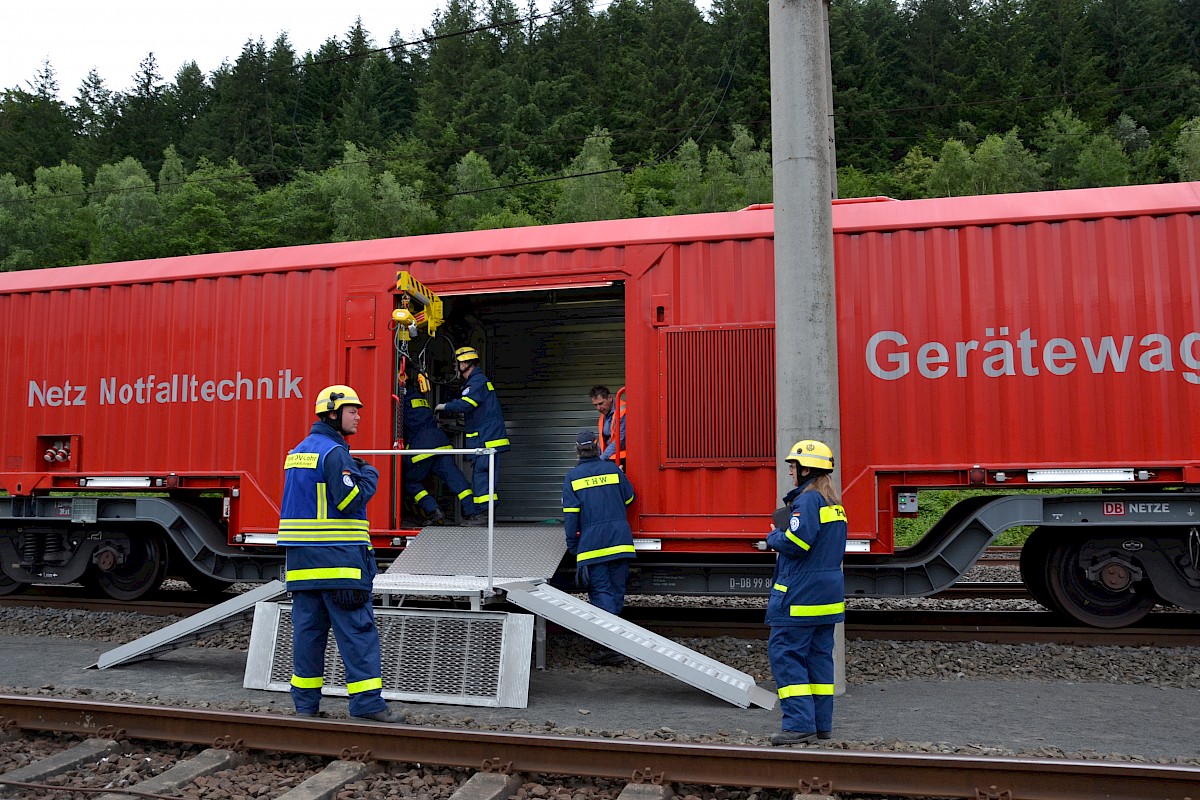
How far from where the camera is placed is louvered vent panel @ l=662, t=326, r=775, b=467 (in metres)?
7.27

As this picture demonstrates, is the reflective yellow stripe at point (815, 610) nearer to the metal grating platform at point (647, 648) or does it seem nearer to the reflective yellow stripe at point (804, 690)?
the reflective yellow stripe at point (804, 690)

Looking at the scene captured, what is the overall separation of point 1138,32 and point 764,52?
70.2 ft

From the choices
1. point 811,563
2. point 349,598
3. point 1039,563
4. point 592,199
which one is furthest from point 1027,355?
point 592,199

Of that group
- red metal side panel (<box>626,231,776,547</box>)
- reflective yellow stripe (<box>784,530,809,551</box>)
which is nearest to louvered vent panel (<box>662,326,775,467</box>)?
red metal side panel (<box>626,231,776,547</box>)

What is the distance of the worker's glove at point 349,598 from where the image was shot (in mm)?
4914

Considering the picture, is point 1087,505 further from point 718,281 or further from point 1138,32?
point 1138,32

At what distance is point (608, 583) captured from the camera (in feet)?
22.8

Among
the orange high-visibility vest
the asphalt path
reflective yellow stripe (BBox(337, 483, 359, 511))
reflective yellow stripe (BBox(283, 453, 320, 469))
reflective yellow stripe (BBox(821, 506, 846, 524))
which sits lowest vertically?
the asphalt path

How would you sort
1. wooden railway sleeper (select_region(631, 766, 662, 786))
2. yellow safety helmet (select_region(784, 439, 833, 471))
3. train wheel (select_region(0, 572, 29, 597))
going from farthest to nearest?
train wheel (select_region(0, 572, 29, 597)) → yellow safety helmet (select_region(784, 439, 833, 471)) → wooden railway sleeper (select_region(631, 766, 662, 786))

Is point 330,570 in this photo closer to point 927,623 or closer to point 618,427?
point 618,427

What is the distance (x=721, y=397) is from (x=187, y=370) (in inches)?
201

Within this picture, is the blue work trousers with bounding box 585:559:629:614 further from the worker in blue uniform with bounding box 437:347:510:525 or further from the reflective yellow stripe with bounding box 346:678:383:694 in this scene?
the reflective yellow stripe with bounding box 346:678:383:694

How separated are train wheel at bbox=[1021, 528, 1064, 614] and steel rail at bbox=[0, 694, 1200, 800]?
3.68 meters

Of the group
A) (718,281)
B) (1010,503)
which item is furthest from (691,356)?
(1010,503)
